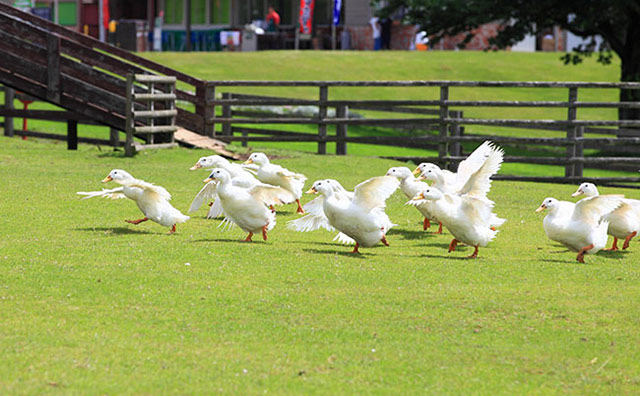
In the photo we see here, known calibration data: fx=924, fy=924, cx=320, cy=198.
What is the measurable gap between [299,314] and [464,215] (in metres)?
2.89

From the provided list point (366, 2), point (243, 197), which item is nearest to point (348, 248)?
point (243, 197)

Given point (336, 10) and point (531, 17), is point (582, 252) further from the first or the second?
point (336, 10)

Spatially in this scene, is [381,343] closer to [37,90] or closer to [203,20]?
[37,90]

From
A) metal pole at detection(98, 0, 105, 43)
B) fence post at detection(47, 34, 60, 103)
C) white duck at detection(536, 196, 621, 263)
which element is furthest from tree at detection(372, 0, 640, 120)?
metal pole at detection(98, 0, 105, 43)

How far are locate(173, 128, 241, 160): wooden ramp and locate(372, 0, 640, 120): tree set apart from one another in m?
8.93

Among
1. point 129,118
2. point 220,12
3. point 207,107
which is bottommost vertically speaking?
point 129,118

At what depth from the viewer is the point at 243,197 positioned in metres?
9.62

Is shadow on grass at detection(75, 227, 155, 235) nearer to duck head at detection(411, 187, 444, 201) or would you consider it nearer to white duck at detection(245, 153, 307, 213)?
white duck at detection(245, 153, 307, 213)

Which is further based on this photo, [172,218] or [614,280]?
[172,218]

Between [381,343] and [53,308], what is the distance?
97.2 inches

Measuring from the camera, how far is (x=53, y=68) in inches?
709

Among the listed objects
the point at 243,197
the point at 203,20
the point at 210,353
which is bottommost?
the point at 210,353

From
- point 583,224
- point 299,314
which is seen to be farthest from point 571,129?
point 299,314

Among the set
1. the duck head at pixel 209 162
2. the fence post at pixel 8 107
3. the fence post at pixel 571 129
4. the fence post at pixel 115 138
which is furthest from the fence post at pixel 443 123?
the fence post at pixel 8 107
